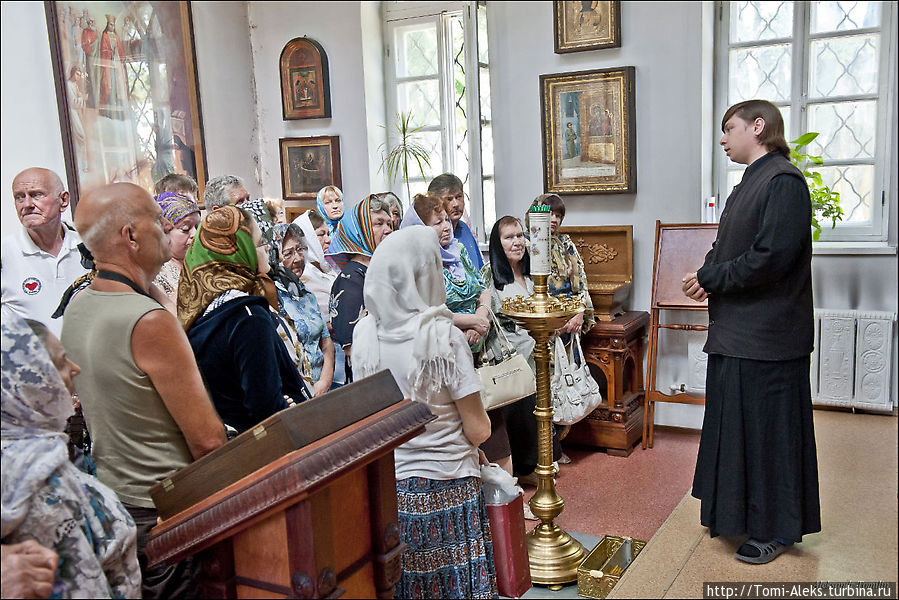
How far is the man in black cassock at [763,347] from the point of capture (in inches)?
107

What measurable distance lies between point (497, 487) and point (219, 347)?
4.02 ft

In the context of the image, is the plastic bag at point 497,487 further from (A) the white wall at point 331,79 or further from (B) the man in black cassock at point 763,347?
(A) the white wall at point 331,79

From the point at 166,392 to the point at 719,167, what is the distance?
437 centimetres

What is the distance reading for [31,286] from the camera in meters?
3.03

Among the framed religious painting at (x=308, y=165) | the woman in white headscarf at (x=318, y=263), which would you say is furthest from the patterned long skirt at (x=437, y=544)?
the framed religious painting at (x=308, y=165)

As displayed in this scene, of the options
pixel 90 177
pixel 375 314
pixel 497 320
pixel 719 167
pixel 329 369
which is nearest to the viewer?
pixel 375 314

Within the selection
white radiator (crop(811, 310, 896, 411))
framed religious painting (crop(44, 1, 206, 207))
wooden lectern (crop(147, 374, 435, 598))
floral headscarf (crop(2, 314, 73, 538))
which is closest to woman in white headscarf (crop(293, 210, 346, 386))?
framed religious painting (crop(44, 1, 206, 207))

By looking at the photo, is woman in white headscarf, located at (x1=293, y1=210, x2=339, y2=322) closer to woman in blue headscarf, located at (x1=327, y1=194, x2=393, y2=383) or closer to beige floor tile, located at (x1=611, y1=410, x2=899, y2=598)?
woman in blue headscarf, located at (x1=327, y1=194, x2=393, y2=383)

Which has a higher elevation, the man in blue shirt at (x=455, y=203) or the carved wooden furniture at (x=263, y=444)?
the man in blue shirt at (x=455, y=203)

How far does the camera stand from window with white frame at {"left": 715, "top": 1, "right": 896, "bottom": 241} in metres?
4.60

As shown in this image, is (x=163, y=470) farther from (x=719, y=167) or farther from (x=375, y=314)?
(x=719, y=167)

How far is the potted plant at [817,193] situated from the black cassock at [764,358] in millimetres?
1983

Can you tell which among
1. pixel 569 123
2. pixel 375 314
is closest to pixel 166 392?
pixel 375 314

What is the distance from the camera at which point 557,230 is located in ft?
15.4
